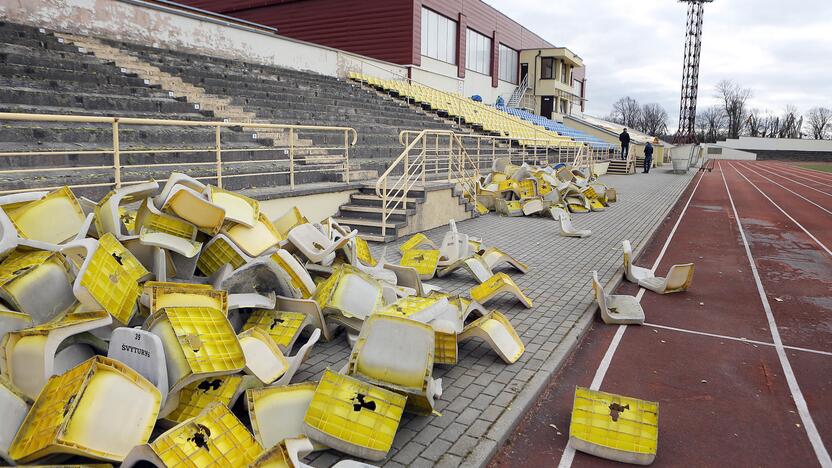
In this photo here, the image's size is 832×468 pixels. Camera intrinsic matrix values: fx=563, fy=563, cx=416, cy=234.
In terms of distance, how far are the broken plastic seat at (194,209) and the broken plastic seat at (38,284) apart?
1066 mm

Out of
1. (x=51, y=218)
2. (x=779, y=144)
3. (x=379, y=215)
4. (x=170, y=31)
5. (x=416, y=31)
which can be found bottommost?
(x=379, y=215)

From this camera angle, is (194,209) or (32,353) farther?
(194,209)

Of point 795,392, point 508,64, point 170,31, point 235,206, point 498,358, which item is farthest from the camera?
point 508,64

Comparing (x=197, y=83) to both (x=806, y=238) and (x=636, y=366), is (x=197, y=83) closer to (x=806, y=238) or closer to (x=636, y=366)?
(x=636, y=366)

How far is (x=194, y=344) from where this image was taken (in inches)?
149

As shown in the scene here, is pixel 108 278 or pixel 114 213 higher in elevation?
pixel 114 213

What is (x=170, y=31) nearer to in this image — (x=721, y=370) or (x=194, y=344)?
(x=194, y=344)

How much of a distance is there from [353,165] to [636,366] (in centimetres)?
982

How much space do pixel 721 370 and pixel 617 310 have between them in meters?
1.61

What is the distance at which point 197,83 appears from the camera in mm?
15625

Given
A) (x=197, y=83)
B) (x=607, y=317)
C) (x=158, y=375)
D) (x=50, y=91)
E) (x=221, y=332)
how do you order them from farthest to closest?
(x=197, y=83) < (x=50, y=91) < (x=607, y=317) < (x=221, y=332) < (x=158, y=375)

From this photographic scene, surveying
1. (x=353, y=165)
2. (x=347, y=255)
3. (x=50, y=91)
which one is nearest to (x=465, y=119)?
(x=353, y=165)

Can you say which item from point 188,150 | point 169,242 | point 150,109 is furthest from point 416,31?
point 169,242

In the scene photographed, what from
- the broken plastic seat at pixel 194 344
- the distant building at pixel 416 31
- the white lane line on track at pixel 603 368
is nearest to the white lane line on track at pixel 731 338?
the white lane line on track at pixel 603 368
